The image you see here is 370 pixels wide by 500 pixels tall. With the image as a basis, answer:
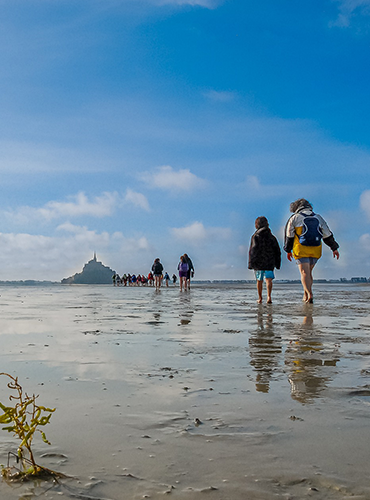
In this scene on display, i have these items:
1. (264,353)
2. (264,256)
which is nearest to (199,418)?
(264,353)

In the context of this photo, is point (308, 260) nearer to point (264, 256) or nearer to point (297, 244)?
point (297, 244)

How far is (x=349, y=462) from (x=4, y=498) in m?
1.10

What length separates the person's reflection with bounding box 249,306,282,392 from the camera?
9.61 ft

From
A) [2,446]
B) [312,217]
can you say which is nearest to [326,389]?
[2,446]

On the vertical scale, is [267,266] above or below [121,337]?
→ above

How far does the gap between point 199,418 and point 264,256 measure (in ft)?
30.8

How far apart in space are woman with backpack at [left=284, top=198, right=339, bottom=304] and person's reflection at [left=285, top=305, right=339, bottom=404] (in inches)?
206

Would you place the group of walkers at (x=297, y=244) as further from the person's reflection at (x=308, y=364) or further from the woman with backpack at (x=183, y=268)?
the woman with backpack at (x=183, y=268)

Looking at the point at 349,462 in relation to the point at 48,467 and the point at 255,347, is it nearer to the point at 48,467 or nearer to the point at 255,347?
the point at 48,467

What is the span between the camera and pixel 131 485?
1438mm

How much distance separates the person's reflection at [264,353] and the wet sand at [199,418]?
2 cm

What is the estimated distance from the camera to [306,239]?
10258mm

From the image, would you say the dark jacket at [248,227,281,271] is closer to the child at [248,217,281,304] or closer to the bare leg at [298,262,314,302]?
the child at [248,217,281,304]

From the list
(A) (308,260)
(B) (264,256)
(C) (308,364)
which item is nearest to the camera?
(C) (308,364)
